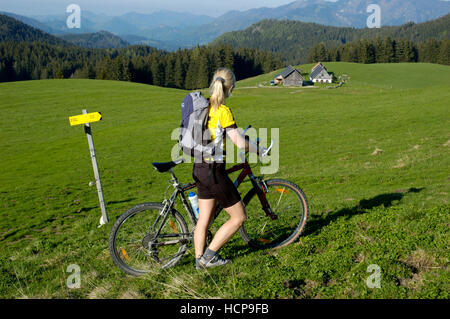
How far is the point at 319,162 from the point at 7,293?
15343 millimetres

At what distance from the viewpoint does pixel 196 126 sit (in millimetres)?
4465

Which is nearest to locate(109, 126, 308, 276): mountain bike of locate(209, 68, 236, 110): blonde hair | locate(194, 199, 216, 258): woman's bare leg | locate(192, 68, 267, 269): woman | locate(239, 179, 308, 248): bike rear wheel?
locate(239, 179, 308, 248): bike rear wheel

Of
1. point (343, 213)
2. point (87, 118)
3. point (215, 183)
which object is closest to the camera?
point (215, 183)

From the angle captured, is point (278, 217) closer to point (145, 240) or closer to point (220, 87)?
point (145, 240)

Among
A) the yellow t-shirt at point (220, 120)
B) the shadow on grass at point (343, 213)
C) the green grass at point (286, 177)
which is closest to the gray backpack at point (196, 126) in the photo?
the yellow t-shirt at point (220, 120)

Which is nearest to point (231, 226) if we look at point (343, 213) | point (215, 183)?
point (215, 183)

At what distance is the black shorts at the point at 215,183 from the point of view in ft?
15.1

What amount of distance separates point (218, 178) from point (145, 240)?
1.73 metres

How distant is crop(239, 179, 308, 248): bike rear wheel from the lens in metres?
5.64

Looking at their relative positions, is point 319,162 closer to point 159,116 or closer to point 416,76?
point 159,116

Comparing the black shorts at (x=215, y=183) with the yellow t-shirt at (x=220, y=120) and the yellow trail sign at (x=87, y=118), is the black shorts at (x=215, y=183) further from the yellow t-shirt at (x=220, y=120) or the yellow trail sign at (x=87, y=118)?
the yellow trail sign at (x=87, y=118)

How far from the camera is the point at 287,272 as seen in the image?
4438mm

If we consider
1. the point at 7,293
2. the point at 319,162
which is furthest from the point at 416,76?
the point at 7,293
